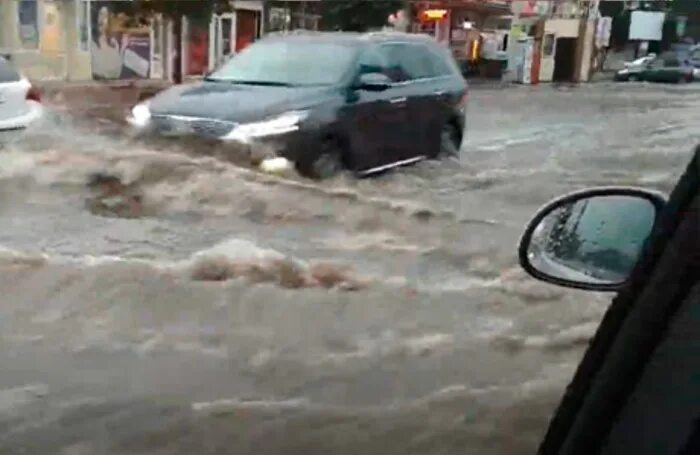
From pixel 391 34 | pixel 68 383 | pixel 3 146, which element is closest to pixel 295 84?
pixel 391 34

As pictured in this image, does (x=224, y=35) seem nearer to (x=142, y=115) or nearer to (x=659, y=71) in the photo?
(x=659, y=71)

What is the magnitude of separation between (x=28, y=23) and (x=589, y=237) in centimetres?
2610

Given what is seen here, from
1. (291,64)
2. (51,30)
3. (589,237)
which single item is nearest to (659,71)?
(51,30)

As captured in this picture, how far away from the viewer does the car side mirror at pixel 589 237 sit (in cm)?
202

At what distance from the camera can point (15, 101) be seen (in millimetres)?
11008

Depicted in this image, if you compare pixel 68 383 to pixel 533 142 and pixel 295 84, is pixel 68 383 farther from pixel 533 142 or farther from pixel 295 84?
pixel 533 142

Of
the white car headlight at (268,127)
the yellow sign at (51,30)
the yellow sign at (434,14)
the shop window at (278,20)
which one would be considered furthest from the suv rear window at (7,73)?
the yellow sign at (434,14)

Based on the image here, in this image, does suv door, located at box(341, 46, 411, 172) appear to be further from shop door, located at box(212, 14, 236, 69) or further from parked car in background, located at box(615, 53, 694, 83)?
parked car in background, located at box(615, 53, 694, 83)

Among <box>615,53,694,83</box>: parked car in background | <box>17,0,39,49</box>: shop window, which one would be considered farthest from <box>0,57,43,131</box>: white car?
<box>615,53,694,83</box>: parked car in background

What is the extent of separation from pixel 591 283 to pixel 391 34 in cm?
989

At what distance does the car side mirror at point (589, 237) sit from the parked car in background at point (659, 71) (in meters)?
45.5

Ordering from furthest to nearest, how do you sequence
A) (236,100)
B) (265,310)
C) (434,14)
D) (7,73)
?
(434,14), (7,73), (236,100), (265,310)

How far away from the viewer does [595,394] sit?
134 cm

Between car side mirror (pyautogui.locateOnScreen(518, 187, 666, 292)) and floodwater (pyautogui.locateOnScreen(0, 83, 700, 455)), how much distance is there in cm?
229
